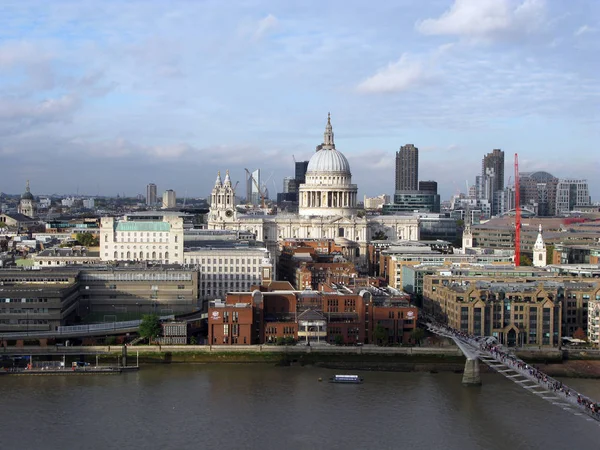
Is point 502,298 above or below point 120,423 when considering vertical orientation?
above

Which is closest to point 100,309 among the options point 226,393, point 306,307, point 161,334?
point 161,334

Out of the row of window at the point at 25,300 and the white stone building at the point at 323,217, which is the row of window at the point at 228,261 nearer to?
the row of window at the point at 25,300

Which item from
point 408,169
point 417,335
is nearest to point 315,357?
point 417,335

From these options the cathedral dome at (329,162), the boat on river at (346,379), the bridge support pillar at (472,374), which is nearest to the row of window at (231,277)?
the boat on river at (346,379)

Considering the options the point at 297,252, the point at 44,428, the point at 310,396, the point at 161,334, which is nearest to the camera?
the point at 44,428

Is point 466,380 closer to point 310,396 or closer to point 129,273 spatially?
point 310,396

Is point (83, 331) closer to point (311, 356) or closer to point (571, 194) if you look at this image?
point (311, 356)
